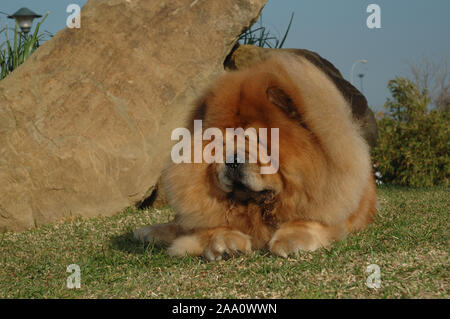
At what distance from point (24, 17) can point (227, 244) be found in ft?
37.6

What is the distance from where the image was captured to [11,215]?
17.5ft

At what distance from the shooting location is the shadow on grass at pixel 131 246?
3.41 meters

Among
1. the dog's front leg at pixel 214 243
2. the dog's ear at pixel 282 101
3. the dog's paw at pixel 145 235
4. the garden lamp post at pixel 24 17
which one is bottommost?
the dog's paw at pixel 145 235

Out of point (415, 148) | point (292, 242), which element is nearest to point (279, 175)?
point (292, 242)

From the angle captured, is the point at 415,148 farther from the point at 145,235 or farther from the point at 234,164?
the point at 234,164

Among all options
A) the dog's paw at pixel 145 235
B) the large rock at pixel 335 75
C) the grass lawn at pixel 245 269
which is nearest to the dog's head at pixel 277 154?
the grass lawn at pixel 245 269

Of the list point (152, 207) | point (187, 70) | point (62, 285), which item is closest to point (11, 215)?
point (152, 207)

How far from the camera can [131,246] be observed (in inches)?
143

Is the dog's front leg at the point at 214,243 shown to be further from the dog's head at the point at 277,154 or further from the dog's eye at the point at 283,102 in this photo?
the dog's eye at the point at 283,102

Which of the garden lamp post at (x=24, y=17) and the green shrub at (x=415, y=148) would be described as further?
the garden lamp post at (x=24, y=17)

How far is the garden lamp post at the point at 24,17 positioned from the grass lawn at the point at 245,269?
31.9 ft

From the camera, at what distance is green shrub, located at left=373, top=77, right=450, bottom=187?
785cm
